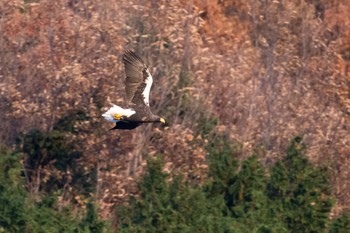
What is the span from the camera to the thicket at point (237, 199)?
18.4 meters

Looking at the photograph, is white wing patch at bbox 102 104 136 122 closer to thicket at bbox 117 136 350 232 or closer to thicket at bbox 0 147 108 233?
thicket at bbox 0 147 108 233

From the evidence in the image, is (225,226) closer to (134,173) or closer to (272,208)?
(272,208)

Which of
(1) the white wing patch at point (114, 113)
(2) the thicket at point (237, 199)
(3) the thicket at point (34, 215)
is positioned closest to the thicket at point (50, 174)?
(3) the thicket at point (34, 215)

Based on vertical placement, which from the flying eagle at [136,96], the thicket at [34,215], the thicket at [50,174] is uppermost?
the flying eagle at [136,96]

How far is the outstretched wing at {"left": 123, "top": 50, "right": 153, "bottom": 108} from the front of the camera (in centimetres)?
1694

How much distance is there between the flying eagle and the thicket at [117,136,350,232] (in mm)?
Result: 1653

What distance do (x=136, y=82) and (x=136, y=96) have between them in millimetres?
182

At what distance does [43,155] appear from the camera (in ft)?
67.4

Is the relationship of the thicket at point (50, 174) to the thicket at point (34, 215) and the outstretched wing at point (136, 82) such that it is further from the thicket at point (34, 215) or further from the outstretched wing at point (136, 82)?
the outstretched wing at point (136, 82)

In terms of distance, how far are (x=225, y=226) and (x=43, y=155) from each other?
3702mm

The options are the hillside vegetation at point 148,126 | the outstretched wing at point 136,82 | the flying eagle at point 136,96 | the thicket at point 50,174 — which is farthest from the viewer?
the hillside vegetation at point 148,126

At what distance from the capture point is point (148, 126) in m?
21.3

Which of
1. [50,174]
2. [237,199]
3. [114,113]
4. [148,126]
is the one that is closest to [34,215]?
[114,113]

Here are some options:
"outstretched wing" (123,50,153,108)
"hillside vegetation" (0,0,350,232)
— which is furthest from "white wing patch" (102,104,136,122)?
"hillside vegetation" (0,0,350,232)
